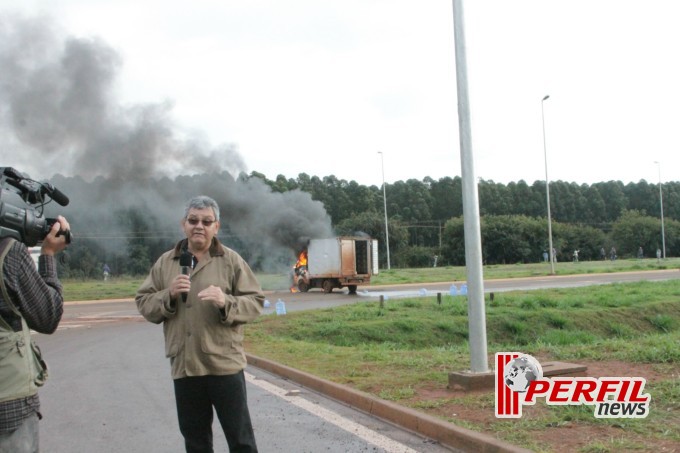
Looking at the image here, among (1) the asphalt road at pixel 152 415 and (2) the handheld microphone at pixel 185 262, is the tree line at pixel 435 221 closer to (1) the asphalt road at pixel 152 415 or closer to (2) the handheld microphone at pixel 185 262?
(1) the asphalt road at pixel 152 415

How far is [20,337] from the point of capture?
2.64m

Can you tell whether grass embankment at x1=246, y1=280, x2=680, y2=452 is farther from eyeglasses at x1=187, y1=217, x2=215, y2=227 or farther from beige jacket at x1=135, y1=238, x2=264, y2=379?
eyeglasses at x1=187, y1=217, x2=215, y2=227

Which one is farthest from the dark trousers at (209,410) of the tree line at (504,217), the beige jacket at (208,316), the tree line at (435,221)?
the tree line at (504,217)

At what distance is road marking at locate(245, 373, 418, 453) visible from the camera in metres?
5.33

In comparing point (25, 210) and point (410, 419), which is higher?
point (25, 210)

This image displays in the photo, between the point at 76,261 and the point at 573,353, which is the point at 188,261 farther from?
the point at 76,261

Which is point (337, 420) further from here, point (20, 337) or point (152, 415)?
point (20, 337)

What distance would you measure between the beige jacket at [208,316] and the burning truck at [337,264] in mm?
25025

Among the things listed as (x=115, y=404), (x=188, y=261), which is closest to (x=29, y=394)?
(x=188, y=261)

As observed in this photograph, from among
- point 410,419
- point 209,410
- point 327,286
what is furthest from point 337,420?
point 327,286

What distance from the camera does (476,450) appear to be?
4953 mm

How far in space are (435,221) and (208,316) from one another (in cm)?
9368

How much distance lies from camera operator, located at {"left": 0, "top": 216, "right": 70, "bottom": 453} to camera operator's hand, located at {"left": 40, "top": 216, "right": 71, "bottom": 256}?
0.12 metres

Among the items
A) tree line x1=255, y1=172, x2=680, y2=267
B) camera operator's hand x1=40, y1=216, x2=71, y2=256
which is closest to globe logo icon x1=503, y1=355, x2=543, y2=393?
camera operator's hand x1=40, y1=216, x2=71, y2=256
